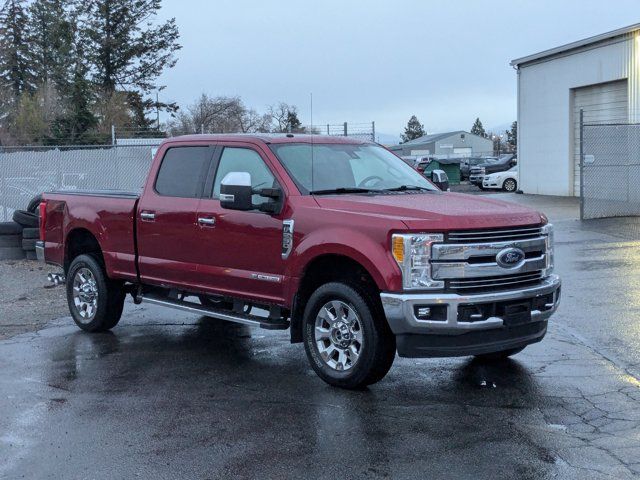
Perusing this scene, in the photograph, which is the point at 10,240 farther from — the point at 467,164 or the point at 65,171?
the point at 467,164

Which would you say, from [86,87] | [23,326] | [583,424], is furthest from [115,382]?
[86,87]

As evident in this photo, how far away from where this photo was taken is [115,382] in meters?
6.96

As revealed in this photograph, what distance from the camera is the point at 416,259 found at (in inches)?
233

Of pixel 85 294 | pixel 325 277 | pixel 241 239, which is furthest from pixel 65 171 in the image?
pixel 325 277

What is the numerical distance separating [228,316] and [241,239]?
0.78 meters

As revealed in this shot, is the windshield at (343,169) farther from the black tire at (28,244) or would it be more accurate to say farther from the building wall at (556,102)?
the building wall at (556,102)

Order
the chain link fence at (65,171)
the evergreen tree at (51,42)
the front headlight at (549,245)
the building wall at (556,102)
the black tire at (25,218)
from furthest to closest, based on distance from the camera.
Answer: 1. the evergreen tree at (51,42)
2. the building wall at (556,102)
3. the chain link fence at (65,171)
4. the black tire at (25,218)
5. the front headlight at (549,245)

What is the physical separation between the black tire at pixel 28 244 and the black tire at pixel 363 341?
936 centimetres

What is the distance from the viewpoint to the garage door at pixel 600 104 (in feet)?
85.1

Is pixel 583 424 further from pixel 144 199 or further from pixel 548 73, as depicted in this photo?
pixel 548 73

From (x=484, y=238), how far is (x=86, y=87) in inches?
1733

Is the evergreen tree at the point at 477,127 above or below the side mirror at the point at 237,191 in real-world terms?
above

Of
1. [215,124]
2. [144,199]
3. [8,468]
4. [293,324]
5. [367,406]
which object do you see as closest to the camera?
[8,468]

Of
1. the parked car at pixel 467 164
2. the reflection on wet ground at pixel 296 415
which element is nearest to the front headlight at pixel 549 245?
the reflection on wet ground at pixel 296 415
